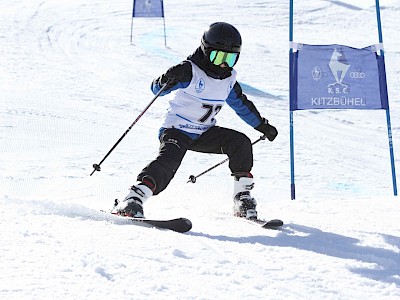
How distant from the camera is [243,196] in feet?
13.4

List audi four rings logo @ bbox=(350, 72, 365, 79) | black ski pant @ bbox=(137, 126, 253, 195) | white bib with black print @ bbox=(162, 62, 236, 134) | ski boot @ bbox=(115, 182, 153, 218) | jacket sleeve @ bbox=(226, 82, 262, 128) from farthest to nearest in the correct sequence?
audi four rings logo @ bbox=(350, 72, 365, 79) → jacket sleeve @ bbox=(226, 82, 262, 128) → white bib with black print @ bbox=(162, 62, 236, 134) → black ski pant @ bbox=(137, 126, 253, 195) → ski boot @ bbox=(115, 182, 153, 218)

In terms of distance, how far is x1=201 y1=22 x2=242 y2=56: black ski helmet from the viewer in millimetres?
3959

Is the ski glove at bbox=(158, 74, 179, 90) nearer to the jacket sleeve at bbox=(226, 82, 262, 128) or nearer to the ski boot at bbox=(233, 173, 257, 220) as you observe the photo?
the jacket sleeve at bbox=(226, 82, 262, 128)

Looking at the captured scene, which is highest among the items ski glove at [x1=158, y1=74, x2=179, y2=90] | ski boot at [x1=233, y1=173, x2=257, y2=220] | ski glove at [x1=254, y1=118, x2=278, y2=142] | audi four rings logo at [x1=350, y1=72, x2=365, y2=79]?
audi four rings logo at [x1=350, y1=72, x2=365, y2=79]

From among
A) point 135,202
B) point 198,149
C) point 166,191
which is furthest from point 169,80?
point 166,191

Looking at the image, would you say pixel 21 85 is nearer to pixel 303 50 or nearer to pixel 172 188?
pixel 172 188

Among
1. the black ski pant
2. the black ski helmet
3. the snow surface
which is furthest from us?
the black ski helmet

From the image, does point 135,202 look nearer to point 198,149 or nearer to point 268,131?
point 198,149

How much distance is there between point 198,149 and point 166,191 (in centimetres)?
160

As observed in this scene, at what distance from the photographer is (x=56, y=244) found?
2670 millimetres

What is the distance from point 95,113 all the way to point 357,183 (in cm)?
411

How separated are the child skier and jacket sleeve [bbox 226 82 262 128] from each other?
85 mm

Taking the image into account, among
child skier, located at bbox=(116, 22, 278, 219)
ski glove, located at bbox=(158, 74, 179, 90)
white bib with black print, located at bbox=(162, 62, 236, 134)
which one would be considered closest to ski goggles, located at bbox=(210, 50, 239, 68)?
child skier, located at bbox=(116, 22, 278, 219)

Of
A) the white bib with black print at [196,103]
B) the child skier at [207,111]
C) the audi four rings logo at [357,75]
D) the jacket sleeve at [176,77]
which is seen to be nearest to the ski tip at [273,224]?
the child skier at [207,111]
